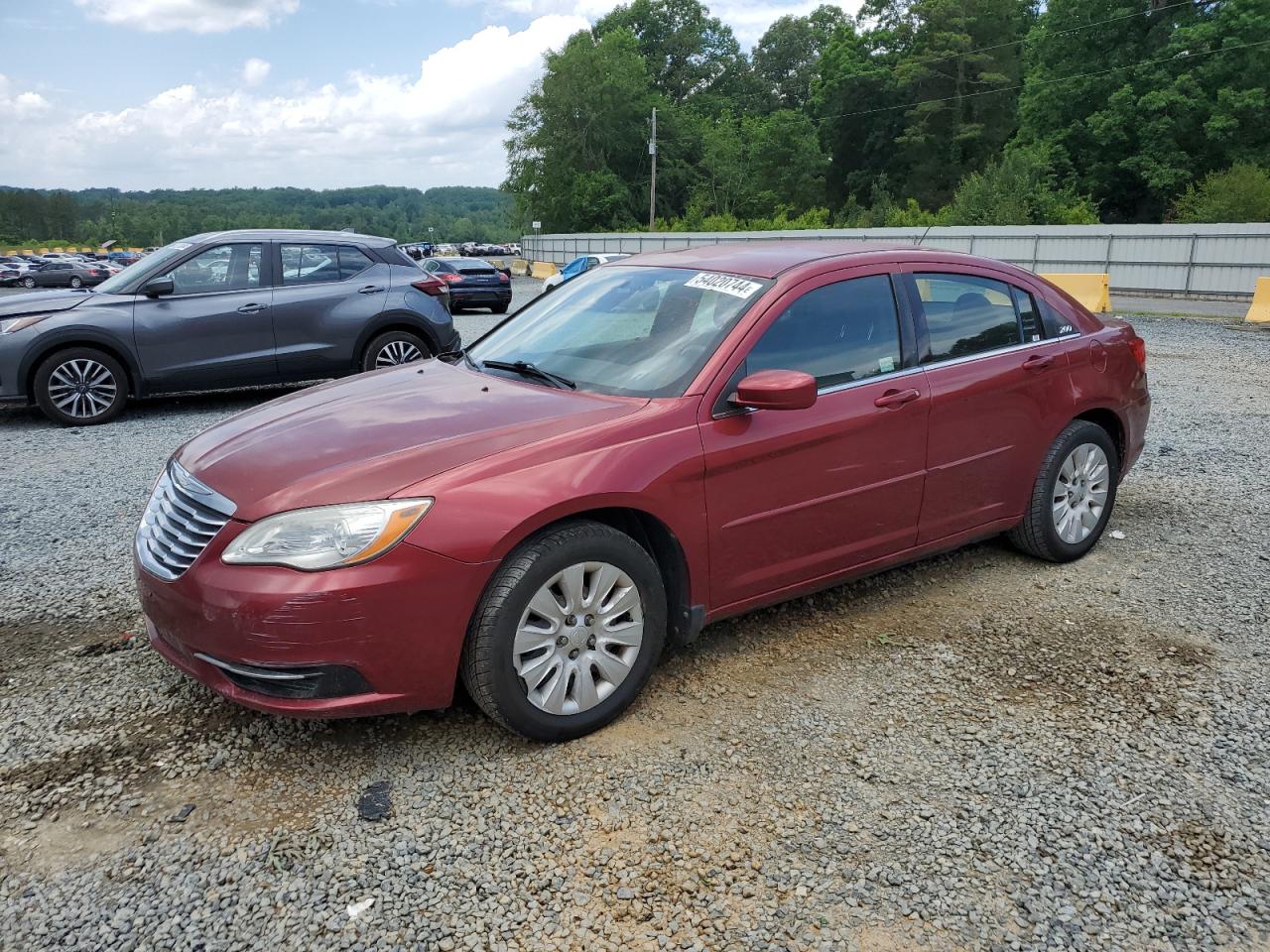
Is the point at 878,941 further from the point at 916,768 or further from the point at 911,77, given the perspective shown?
the point at 911,77

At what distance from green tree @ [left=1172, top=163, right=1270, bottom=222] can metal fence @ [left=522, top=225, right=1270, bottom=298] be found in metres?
6.92

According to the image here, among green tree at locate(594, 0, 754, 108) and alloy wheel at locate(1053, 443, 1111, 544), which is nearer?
alloy wheel at locate(1053, 443, 1111, 544)

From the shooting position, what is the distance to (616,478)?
3.16 meters

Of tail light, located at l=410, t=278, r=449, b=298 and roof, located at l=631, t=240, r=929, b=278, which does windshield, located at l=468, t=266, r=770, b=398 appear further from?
tail light, located at l=410, t=278, r=449, b=298

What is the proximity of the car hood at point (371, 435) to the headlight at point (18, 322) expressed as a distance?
225 inches

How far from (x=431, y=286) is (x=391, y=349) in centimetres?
82

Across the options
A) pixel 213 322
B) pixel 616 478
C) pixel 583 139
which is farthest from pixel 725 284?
pixel 583 139

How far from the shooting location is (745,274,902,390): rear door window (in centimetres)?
369

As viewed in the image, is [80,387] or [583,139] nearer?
[80,387]

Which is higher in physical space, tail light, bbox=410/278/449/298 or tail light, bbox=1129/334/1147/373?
tail light, bbox=410/278/449/298

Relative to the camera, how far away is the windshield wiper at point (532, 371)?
12.1 feet

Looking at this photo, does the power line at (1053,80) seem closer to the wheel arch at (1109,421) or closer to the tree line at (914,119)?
the tree line at (914,119)

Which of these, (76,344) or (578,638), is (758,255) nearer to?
(578,638)

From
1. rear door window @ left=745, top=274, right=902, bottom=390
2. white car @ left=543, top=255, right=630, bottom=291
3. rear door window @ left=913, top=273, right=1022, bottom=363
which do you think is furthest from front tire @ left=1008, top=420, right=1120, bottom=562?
white car @ left=543, top=255, right=630, bottom=291
